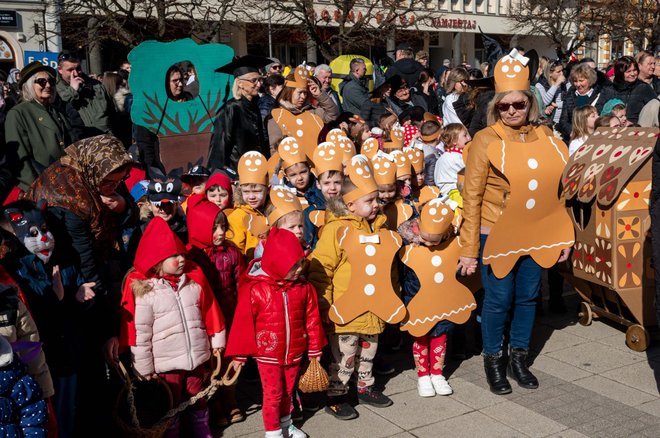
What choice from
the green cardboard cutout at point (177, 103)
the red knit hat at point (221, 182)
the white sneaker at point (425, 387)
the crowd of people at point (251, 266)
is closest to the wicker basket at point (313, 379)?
the crowd of people at point (251, 266)

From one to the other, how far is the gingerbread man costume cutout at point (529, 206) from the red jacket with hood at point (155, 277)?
1.86 meters

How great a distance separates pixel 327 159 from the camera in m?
5.71

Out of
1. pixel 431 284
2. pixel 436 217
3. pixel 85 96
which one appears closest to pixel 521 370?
pixel 431 284

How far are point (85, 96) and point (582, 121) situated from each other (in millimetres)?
5473

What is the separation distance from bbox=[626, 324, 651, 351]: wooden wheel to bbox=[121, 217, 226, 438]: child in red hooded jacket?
3.26 meters

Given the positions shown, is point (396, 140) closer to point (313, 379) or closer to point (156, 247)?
point (313, 379)

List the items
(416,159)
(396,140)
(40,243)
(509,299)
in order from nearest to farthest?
1. (40,243)
2. (509,299)
3. (416,159)
4. (396,140)

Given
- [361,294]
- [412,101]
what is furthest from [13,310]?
[412,101]

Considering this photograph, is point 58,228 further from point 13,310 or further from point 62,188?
point 13,310

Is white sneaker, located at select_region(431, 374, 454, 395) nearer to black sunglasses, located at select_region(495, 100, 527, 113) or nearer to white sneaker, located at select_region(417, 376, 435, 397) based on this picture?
white sneaker, located at select_region(417, 376, 435, 397)

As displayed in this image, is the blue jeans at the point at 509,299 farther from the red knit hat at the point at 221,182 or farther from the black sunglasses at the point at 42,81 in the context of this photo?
the black sunglasses at the point at 42,81

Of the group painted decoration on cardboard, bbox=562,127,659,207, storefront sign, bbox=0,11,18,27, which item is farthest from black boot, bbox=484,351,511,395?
storefront sign, bbox=0,11,18,27

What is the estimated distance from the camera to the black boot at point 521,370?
5.28 metres

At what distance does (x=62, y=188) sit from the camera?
435 cm
